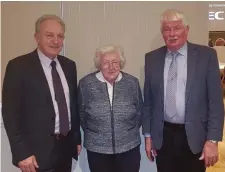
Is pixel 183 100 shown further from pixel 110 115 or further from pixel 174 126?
pixel 110 115

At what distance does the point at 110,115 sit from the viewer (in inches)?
75.0

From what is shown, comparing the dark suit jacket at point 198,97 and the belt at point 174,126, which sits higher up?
the dark suit jacket at point 198,97

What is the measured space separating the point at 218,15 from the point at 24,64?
7.42 meters

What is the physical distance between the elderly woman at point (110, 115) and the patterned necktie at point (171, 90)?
0.24 meters

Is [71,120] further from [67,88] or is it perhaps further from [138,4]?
[138,4]

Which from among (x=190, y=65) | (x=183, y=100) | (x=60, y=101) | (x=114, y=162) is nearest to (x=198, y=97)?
(x=183, y=100)

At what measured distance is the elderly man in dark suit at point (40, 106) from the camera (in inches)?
66.8

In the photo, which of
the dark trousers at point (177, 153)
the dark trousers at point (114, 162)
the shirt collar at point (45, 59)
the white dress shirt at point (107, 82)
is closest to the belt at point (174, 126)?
the dark trousers at point (177, 153)

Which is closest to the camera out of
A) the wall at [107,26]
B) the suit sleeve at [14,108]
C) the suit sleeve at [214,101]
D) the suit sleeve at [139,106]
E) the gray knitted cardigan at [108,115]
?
the suit sleeve at [14,108]

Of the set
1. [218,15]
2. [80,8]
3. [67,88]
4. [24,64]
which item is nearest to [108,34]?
[80,8]

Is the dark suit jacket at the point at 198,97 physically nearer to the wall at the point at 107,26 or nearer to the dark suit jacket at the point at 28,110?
the wall at the point at 107,26

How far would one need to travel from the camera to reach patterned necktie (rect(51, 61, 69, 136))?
5.96 feet

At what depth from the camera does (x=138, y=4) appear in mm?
2439

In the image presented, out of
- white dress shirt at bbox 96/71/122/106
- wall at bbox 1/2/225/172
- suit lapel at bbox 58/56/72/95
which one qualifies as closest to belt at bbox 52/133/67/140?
suit lapel at bbox 58/56/72/95
